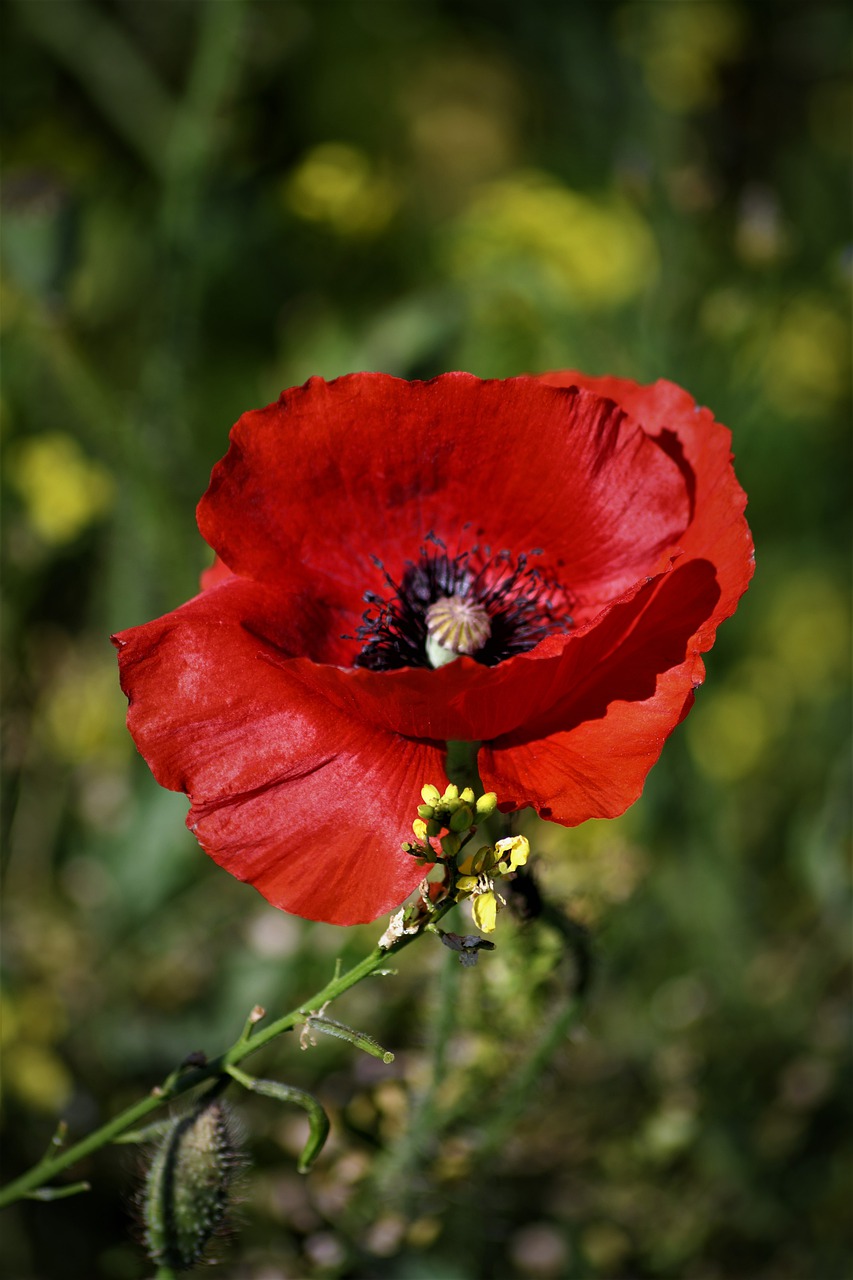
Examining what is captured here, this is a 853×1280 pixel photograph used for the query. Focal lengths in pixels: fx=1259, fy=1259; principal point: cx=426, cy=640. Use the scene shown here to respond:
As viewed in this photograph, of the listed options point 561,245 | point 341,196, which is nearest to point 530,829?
point 341,196

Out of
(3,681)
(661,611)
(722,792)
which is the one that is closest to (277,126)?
(3,681)

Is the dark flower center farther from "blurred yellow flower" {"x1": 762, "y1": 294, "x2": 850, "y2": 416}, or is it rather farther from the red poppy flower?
"blurred yellow flower" {"x1": 762, "y1": 294, "x2": 850, "y2": 416}

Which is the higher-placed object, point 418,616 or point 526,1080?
point 418,616

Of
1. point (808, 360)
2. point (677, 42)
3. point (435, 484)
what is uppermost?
point (677, 42)

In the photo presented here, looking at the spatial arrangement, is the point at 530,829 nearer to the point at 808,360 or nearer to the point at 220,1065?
the point at 220,1065

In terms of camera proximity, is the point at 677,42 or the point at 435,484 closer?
the point at 435,484

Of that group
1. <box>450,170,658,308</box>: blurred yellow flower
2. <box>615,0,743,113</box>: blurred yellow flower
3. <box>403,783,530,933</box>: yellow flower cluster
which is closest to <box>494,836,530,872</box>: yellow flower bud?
<box>403,783,530,933</box>: yellow flower cluster

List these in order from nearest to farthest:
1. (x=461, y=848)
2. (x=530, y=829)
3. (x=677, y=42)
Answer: (x=461, y=848) → (x=530, y=829) → (x=677, y=42)
